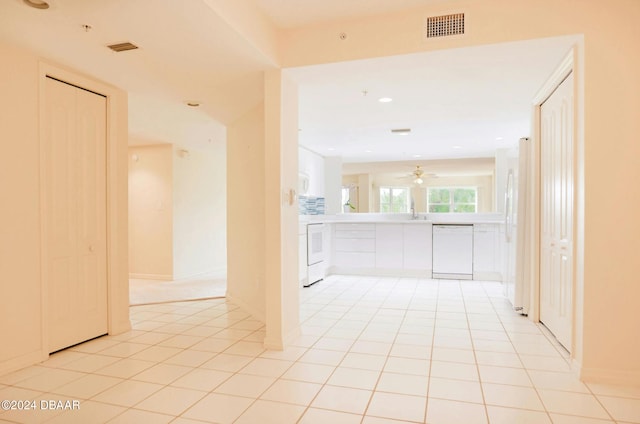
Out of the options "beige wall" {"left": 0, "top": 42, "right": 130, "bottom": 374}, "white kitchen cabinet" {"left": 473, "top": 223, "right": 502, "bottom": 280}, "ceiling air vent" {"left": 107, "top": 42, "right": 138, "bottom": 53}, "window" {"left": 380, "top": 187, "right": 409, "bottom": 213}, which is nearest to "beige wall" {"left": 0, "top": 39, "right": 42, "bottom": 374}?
"beige wall" {"left": 0, "top": 42, "right": 130, "bottom": 374}

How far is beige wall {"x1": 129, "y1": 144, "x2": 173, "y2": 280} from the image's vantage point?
20.7ft

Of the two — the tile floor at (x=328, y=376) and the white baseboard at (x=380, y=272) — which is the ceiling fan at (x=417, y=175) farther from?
the tile floor at (x=328, y=376)

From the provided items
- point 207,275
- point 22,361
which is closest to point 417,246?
point 207,275

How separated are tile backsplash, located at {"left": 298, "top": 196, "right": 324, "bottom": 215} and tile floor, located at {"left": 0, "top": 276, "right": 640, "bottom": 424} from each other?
9.24 ft

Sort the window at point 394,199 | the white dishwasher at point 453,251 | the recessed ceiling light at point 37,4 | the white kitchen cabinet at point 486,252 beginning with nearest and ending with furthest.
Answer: the recessed ceiling light at point 37,4 < the white kitchen cabinet at point 486,252 < the white dishwasher at point 453,251 < the window at point 394,199

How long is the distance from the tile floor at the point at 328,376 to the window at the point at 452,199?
4.39m

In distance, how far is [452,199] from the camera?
27.3ft

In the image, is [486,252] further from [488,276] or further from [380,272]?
[380,272]

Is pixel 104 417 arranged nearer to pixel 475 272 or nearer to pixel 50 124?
pixel 50 124

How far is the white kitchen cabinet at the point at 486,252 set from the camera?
5988mm

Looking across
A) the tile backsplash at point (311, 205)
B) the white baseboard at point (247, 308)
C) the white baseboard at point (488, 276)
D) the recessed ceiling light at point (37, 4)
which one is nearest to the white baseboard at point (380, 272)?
the white baseboard at point (488, 276)

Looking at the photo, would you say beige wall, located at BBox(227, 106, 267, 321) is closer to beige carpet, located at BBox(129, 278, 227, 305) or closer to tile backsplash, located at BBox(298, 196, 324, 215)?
beige carpet, located at BBox(129, 278, 227, 305)

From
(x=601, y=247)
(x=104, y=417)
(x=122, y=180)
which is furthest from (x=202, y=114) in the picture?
(x=601, y=247)

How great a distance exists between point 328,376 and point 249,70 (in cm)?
232
